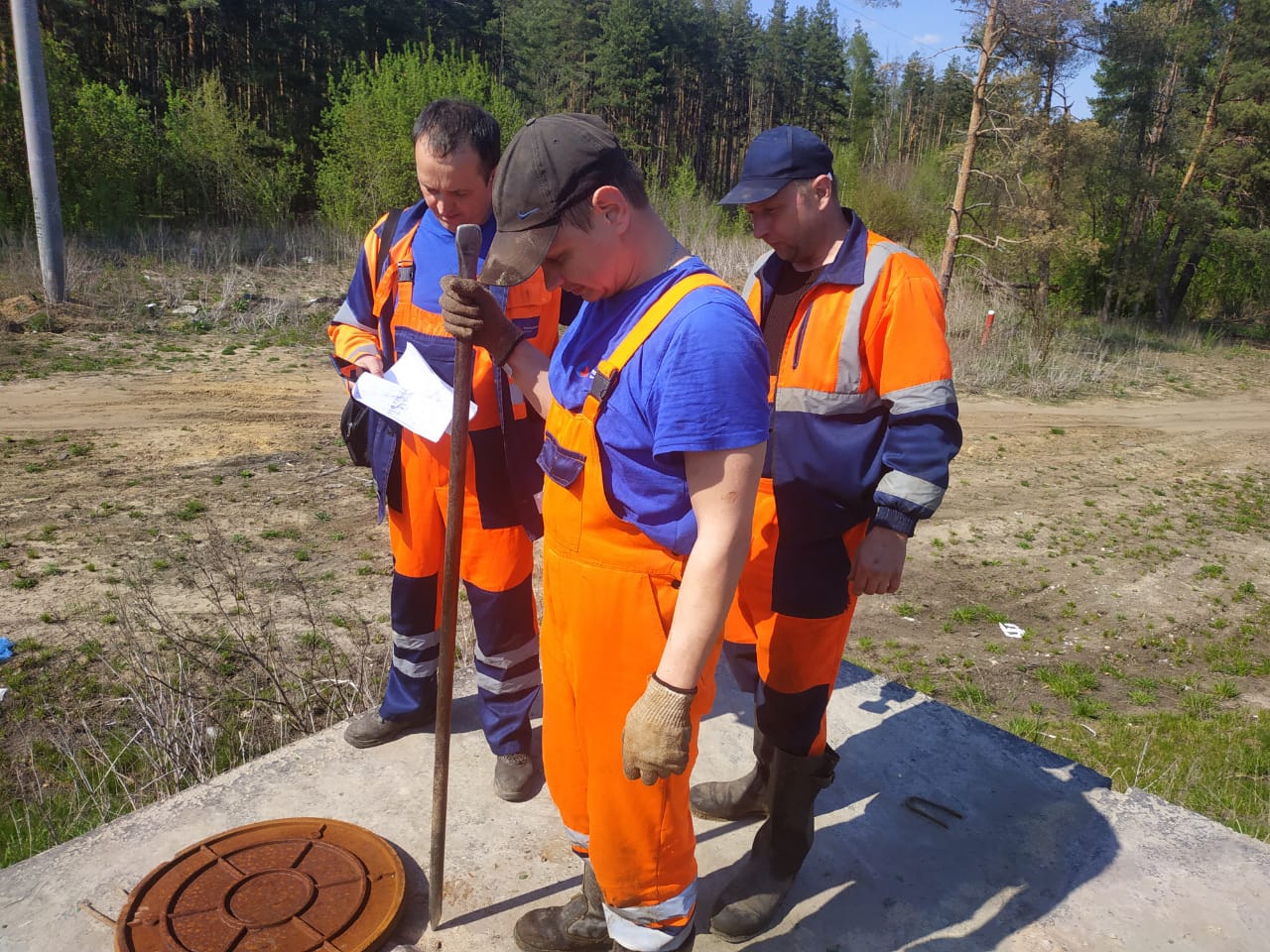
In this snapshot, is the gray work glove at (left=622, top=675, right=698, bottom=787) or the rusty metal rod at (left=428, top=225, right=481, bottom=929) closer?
the gray work glove at (left=622, top=675, right=698, bottom=787)

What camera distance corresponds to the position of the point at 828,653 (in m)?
2.57

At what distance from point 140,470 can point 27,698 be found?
3643 mm

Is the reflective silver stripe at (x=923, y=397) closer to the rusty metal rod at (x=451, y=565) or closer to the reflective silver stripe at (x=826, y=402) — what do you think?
the reflective silver stripe at (x=826, y=402)

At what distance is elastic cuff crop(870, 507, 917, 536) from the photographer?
7.79 feet

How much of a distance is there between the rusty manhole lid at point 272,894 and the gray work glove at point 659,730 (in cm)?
110

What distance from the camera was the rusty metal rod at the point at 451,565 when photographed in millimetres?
2197

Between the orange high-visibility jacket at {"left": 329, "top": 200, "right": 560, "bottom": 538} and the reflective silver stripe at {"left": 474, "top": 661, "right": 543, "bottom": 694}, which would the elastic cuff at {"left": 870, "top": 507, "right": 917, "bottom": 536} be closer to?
the orange high-visibility jacket at {"left": 329, "top": 200, "right": 560, "bottom": 538}

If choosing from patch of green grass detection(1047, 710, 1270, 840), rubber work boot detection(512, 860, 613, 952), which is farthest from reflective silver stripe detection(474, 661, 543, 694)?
patch of green grass detection(1047, 710, 1270, 840)

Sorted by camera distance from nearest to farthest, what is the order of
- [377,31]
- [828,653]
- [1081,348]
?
1. [828,653]
2. [1081,348]
3. [377,31]

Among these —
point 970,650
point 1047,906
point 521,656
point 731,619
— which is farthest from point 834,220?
point 970,650

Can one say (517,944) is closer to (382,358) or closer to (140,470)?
(382,358)

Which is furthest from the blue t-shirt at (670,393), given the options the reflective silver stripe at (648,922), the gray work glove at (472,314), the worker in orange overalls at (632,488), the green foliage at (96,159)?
the green foliage at (96,159)

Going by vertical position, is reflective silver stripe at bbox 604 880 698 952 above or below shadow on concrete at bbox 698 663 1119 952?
above

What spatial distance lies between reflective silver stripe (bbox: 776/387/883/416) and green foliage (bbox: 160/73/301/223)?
2110 centimetres
